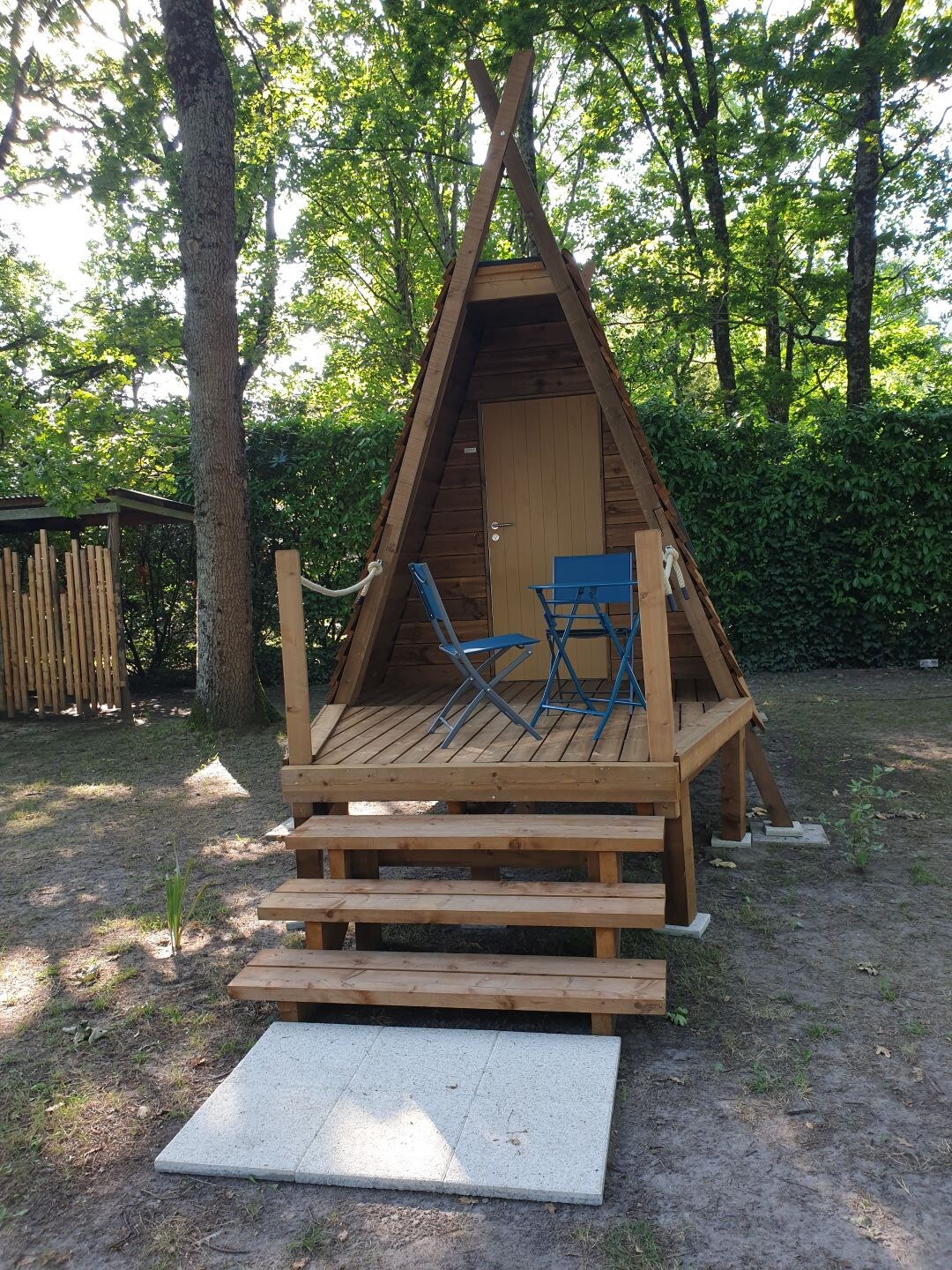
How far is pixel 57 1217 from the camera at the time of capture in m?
2.25

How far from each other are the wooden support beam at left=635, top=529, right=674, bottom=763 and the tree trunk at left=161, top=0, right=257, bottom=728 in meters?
5.49

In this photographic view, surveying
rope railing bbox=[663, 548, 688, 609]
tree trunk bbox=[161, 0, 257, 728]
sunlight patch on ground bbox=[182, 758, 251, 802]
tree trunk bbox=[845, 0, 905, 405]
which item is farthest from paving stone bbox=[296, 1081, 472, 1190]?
tree trunk bbox=[845, 0, 905, 405]

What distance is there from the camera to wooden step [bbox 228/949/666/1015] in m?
2.85

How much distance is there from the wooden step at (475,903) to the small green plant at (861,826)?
179cm

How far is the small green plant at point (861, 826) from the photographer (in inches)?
179

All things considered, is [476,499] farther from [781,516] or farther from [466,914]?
[781,516]

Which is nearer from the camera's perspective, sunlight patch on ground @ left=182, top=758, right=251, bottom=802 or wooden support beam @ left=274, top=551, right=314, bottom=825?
wooden support beam @ left=274, top=551, right=314, bottom=825

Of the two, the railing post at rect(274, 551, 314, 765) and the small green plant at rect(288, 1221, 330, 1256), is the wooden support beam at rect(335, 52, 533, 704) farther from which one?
the small green plant at rect(288, 1221, 330, 1256)

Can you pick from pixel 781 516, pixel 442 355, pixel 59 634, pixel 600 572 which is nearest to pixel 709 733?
pixel 600 572

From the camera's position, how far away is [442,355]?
16.5 feet

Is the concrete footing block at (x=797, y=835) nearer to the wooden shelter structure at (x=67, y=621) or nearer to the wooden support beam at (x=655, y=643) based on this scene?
the wooden support beam at (x=655, y=643)

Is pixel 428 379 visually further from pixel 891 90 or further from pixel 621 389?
pixel 891 90

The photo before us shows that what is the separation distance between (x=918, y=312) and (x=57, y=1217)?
2194 centimetres

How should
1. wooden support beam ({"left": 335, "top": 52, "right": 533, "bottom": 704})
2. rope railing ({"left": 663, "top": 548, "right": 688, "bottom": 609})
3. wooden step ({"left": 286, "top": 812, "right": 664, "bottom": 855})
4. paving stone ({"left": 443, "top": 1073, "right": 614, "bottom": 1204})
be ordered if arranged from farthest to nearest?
wooden support beam ({"left": 335, "top": 52, "right": 533, "bottom": 704}), rope railing ({"left": 663, "top": 548, "right": 688, "bottom": 609}), wooden step ({"left": 286, "top": 812, "right": 664, "bottom": 855}), paving stone ({"left": 443, "top": 1073, "right": 614, "bottom": 1204})
